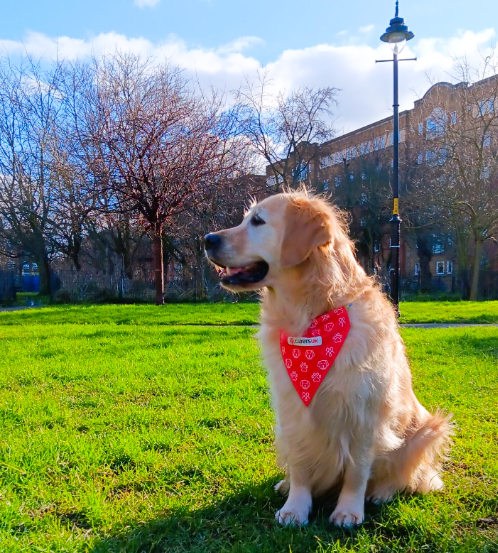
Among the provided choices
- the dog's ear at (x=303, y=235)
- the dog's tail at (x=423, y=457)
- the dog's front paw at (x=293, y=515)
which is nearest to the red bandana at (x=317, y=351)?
the dog's ear at (x=303, y=235)

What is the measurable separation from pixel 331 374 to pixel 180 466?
137 cm

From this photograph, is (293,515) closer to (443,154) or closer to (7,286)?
(443,154)

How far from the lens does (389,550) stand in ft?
7.25

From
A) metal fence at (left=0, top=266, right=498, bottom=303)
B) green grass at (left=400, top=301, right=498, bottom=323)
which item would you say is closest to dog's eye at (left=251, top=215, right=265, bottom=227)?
green grass at (left=400, top=301, right=498, bottom=323)

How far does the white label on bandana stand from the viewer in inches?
98.4

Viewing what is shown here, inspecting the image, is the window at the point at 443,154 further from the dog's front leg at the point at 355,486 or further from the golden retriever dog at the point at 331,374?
the dog's front leg at the point at 355,486

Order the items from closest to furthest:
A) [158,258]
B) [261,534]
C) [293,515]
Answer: [261,534] < [293,515] < [158,258]

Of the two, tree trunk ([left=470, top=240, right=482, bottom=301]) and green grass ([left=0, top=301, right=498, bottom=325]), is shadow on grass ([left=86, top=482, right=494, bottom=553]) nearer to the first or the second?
green grass ([left=0, top=301, right=498, bottom=325])

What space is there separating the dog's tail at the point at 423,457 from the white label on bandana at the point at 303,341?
2.80 ft

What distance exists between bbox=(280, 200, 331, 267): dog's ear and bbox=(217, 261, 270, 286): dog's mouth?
0.19 m

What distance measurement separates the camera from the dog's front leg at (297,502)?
246 centimetres

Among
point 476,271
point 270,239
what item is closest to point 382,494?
point 270,239

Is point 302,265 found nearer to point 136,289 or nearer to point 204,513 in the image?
point 204,513

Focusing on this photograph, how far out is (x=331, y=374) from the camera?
2473mm
